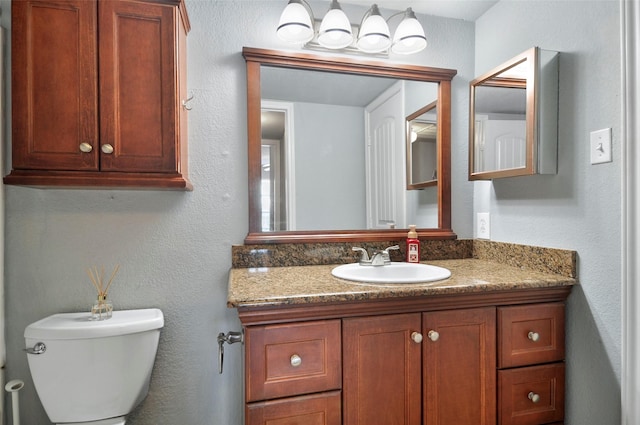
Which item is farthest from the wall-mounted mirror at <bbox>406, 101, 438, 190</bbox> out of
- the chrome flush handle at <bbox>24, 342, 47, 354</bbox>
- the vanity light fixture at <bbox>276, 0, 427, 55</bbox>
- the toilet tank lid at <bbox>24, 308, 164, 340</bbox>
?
the chrome flush handle at <bbox>24, 342, 47, 354</bbox>

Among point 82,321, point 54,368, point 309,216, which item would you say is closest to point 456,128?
point 309,216

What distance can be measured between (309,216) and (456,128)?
905mm

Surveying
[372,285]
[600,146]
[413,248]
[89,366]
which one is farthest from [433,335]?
[89,366]

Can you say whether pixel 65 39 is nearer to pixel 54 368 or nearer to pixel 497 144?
pixel 54 368

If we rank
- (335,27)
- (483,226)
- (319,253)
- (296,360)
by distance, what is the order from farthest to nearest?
1. (483,226)
2. (319,253)
3. (335,27)
4. (296,360)

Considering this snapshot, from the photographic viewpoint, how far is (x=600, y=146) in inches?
45.0

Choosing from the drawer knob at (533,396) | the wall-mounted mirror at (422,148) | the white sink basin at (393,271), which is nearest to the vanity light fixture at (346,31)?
the wall-mounted mirror at (422,148)

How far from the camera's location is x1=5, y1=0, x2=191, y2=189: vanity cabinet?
110 cm

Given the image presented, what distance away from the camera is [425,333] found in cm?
112

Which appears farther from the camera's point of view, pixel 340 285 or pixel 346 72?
pixel 346 72

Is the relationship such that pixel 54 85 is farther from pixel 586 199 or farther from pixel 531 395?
pixel 531 395

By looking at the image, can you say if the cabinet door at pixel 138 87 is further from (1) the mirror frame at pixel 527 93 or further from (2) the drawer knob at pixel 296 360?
(1) the mirror frame at pixel 527 93

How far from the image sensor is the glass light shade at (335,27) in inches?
56.6

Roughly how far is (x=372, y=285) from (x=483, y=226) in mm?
881
